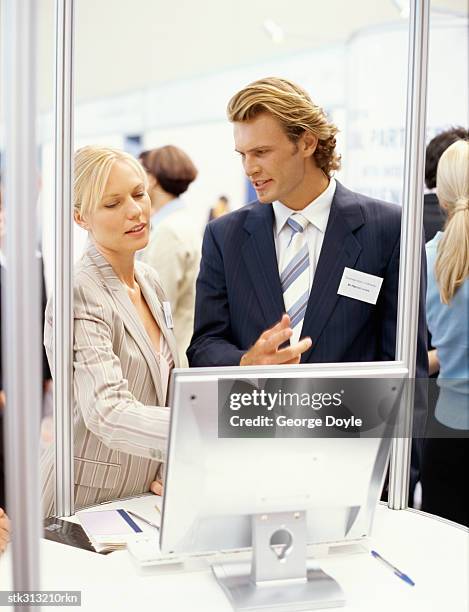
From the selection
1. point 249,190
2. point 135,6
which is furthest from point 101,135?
point 249,190

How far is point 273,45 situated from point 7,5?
699 centimetres

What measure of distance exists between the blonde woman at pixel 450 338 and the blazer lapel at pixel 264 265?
727 millimetres

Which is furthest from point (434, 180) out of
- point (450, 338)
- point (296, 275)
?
point (296, 275)

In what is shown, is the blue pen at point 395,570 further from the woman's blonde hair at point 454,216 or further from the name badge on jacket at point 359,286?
the woman's blonde hair at point 454,216

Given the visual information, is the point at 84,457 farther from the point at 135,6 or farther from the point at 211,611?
the point at 135,6

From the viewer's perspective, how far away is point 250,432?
4.68ft

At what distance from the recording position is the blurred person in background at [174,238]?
138 inches

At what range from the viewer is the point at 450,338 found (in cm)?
276

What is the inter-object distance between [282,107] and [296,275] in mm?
459

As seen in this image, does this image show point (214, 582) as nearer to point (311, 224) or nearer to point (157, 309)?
point (157, 309)

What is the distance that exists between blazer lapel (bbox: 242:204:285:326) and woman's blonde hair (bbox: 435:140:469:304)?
72cm

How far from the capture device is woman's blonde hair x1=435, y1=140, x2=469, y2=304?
2625mm

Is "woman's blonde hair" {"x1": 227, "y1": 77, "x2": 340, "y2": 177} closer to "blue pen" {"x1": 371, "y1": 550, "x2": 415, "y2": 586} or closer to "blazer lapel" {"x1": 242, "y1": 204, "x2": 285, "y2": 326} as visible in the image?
"blazer lapel" {"x1": 242, "y1": 204, "x2": 285, "y2": 326}
